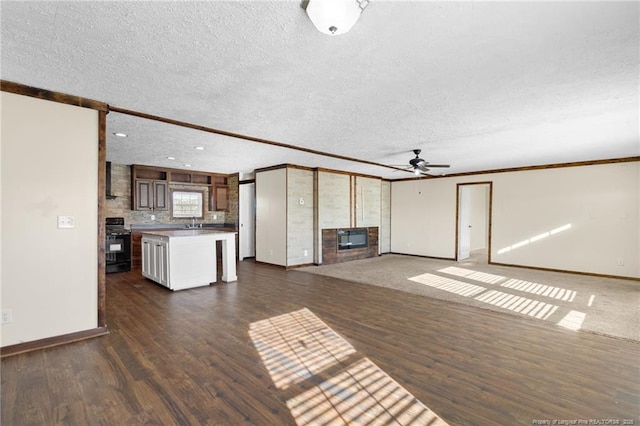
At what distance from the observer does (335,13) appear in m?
1.59

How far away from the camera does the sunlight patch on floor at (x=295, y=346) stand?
7.68 feet

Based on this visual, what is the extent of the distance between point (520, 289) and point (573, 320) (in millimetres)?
1485

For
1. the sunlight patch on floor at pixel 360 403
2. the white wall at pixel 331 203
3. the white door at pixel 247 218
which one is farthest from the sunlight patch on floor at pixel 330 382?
the white door at pixel 247 218

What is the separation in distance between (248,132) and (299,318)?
2.57m

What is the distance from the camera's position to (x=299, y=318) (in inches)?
139

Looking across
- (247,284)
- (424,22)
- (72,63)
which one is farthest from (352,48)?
(247,284)

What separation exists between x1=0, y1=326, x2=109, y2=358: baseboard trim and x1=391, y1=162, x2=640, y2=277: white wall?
7.77 metres

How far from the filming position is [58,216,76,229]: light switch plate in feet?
9.30

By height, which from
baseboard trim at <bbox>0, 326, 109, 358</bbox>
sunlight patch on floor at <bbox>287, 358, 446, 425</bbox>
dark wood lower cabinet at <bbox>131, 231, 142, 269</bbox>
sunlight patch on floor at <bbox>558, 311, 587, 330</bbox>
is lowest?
sunlight patch on floor at <bbox>558, 311, 587, 330</bbox>

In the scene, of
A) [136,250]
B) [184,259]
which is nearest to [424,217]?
[184,259]

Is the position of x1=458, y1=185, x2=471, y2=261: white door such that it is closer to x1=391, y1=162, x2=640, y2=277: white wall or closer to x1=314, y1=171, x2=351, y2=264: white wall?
x1=391, y1=162, x2=640, y2=277: white wall

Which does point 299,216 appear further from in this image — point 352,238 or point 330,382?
point 330,382

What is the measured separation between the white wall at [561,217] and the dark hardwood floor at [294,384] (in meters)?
4.19

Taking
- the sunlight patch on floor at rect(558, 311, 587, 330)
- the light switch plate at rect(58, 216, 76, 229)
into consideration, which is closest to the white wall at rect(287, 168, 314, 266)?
the light switch plate at rect(58, 216, 76, 229)
